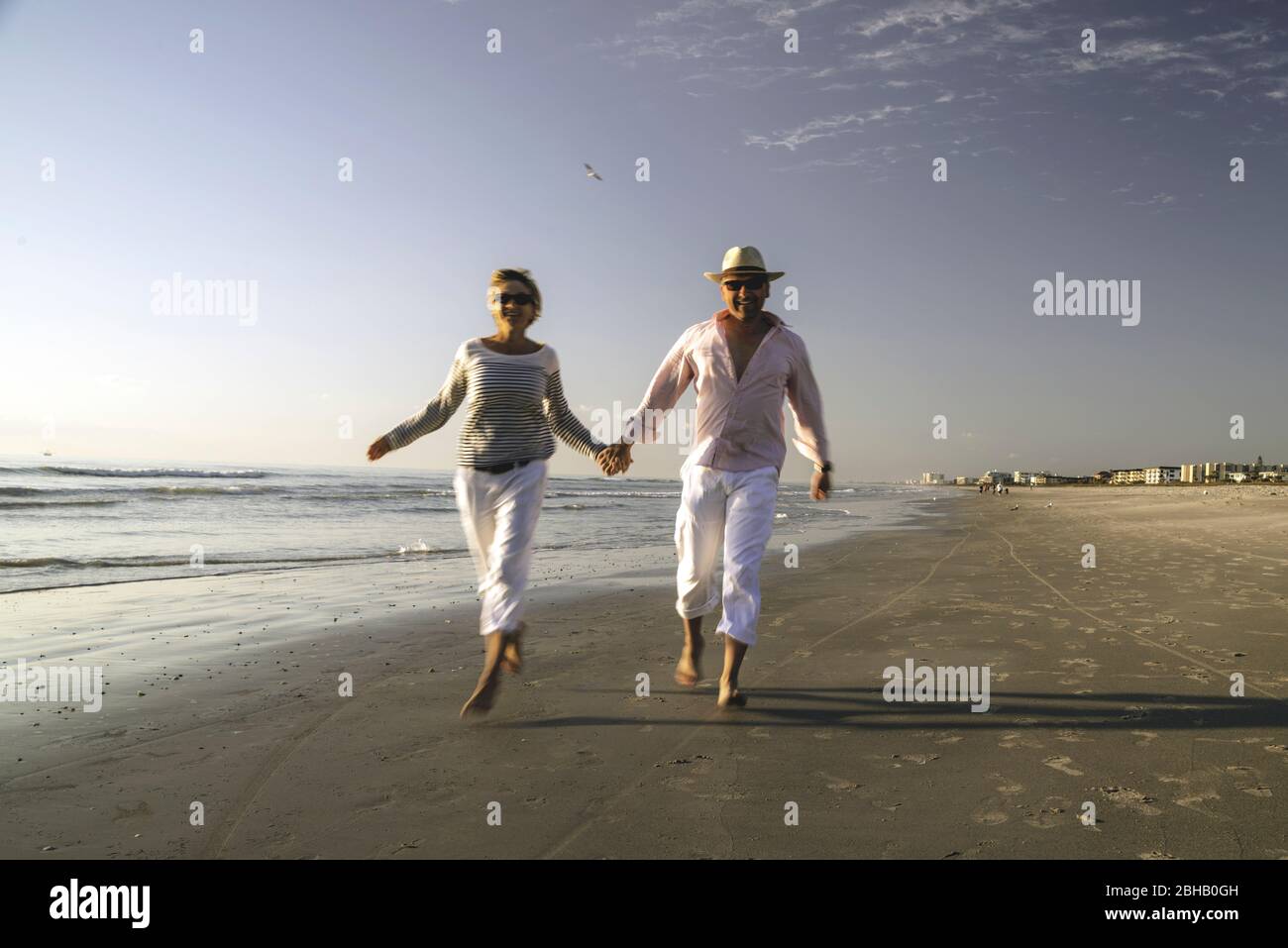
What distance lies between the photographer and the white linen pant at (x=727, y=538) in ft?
13.1

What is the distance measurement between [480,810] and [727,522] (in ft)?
6.78

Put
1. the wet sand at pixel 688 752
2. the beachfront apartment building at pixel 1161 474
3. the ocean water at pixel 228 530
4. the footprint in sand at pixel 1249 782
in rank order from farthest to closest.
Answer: the beachfront apartment building at pixel 1161 474, the ocean water at pixel 228 530, the footprint in sand at pixel 1249 782, the wet sand at pixel 688 752

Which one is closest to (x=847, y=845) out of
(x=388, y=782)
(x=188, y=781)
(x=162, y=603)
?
(x=388, y=782)

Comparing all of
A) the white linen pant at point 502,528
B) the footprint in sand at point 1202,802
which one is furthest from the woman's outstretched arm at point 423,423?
the footprint in sand at point 1202,802

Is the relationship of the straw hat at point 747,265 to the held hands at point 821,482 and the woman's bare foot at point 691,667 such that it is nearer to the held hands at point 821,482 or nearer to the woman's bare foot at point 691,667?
the held hands at point 821,482

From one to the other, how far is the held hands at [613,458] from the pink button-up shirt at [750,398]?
1.27 feet

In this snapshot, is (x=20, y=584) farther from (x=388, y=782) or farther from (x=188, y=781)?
(x=388, y=782)

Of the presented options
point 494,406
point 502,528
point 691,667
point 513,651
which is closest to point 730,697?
point 691,667

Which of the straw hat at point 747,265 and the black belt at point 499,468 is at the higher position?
the straw hat at point 747,265

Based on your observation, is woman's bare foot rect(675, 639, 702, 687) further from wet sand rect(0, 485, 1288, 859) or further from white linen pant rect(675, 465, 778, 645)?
white linen pant rect(675, 465, 778, 645)

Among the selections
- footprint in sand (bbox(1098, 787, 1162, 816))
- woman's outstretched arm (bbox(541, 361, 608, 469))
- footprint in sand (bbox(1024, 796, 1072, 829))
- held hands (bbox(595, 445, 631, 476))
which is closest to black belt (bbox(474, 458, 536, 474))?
woman's outstretched arm (bbox(541, 361, 608, 469))

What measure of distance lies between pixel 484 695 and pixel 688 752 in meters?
1.12

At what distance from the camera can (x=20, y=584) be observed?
329 inches

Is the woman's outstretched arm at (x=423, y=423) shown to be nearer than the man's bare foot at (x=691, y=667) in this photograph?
Yes
